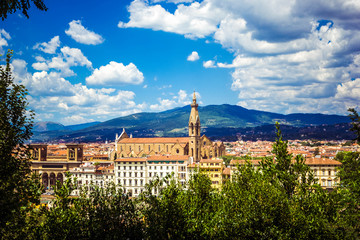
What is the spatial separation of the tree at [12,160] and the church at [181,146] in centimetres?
7634

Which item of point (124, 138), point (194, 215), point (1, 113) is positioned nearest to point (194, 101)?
point (124, 138)

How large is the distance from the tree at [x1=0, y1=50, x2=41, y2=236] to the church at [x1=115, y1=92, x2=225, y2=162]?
76.3 m

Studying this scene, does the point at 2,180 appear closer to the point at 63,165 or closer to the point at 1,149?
the point at 1,149

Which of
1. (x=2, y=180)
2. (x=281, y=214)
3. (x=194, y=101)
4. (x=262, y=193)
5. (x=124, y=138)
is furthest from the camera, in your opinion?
(x=124, y=138)

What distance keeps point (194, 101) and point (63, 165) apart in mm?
39660

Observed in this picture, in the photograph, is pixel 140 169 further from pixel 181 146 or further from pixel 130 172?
pixel 181 146

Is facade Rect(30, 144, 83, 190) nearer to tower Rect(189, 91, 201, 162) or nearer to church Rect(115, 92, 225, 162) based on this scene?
church Rect(115, 92, 225, 162)

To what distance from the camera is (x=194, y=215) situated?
16.6 metres

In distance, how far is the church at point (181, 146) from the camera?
88375mm

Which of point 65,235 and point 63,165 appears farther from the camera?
point 63,165

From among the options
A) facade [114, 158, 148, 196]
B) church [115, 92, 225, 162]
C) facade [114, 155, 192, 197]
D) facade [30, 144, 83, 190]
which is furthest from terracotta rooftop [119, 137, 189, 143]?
facade [114, 158, 148, 196]

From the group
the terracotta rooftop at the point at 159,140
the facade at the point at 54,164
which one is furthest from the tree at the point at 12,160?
the terracotta rooftop at the point at 159,140

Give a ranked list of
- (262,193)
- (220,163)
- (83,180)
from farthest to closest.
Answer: (83,180), (220,163), (262,193)

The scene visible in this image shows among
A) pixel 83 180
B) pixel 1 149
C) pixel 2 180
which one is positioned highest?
pixel 1 149
